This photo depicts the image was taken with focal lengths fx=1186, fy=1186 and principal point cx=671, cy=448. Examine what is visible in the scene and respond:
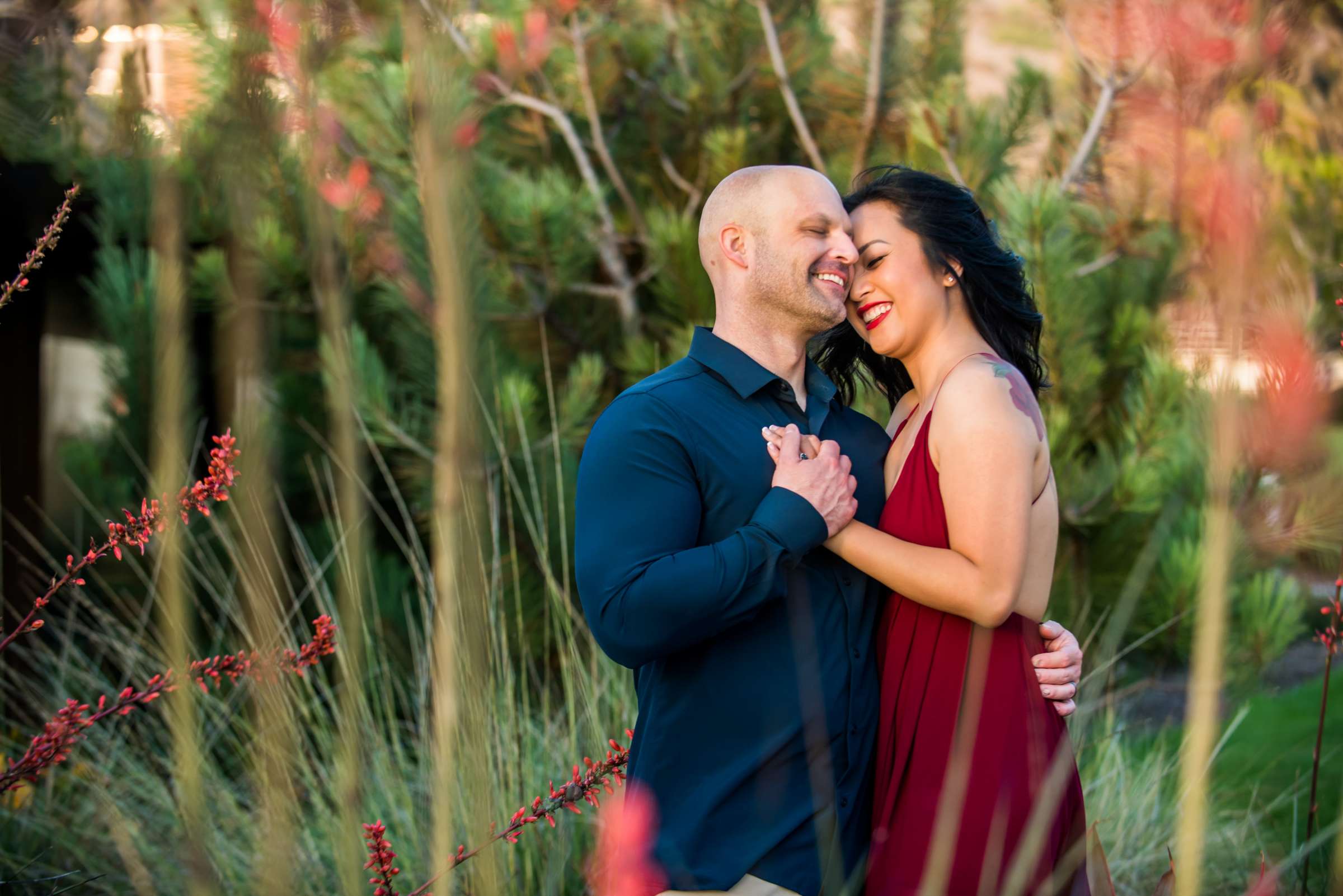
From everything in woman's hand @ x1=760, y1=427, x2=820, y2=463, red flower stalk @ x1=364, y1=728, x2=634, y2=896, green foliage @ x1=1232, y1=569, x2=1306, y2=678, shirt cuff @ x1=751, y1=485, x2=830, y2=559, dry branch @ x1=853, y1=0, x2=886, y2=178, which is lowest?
green foliage @ x1=1232, y1=569, x2=1306, y2=678

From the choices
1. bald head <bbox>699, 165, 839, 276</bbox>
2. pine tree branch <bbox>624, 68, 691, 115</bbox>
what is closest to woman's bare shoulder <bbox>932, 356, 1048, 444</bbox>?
bald head <bbox>699, 165, 839, 276</bbox>

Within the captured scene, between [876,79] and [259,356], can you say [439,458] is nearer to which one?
[259,356]

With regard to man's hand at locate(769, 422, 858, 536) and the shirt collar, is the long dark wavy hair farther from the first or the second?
man's hand at locate(769, 422, 858, 536)

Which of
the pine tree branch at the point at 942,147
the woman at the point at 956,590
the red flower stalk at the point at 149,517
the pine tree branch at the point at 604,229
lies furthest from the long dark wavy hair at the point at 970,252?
the pine tree branch at the point at 604,229

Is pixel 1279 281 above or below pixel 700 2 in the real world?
below

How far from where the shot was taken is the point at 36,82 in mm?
2588

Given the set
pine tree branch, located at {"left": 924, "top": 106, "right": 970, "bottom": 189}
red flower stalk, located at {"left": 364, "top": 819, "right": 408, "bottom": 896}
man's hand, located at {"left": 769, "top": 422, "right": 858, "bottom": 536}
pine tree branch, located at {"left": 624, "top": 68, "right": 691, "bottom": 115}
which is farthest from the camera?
pine tree branch, located at {"left": 624, "top": 68, "right": 691, "bottom": 115}

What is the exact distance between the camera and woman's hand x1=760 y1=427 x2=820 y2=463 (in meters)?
1.86

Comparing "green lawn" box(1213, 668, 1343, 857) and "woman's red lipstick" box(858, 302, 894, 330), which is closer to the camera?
"woman's red lipstick" box(858, 302, 894, 330)

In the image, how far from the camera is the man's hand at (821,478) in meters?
1.77

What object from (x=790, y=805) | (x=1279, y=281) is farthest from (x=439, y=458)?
(x=1279, y=281)

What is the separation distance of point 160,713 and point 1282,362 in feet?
15.0

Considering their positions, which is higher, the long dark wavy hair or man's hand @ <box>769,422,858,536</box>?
the long dark wavy hair

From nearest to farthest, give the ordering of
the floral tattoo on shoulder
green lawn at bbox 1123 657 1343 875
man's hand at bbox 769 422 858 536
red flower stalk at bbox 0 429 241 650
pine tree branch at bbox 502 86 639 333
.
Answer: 1. red flower stalk at bbox 0 429 241 650
2. man's hand at bbox 769 422 858 536
3. the floral tattoo on shoulder
4. green lawn at bbox 1123 657 1343 875
5. pine tree branch at bbox 502 86 639 333
